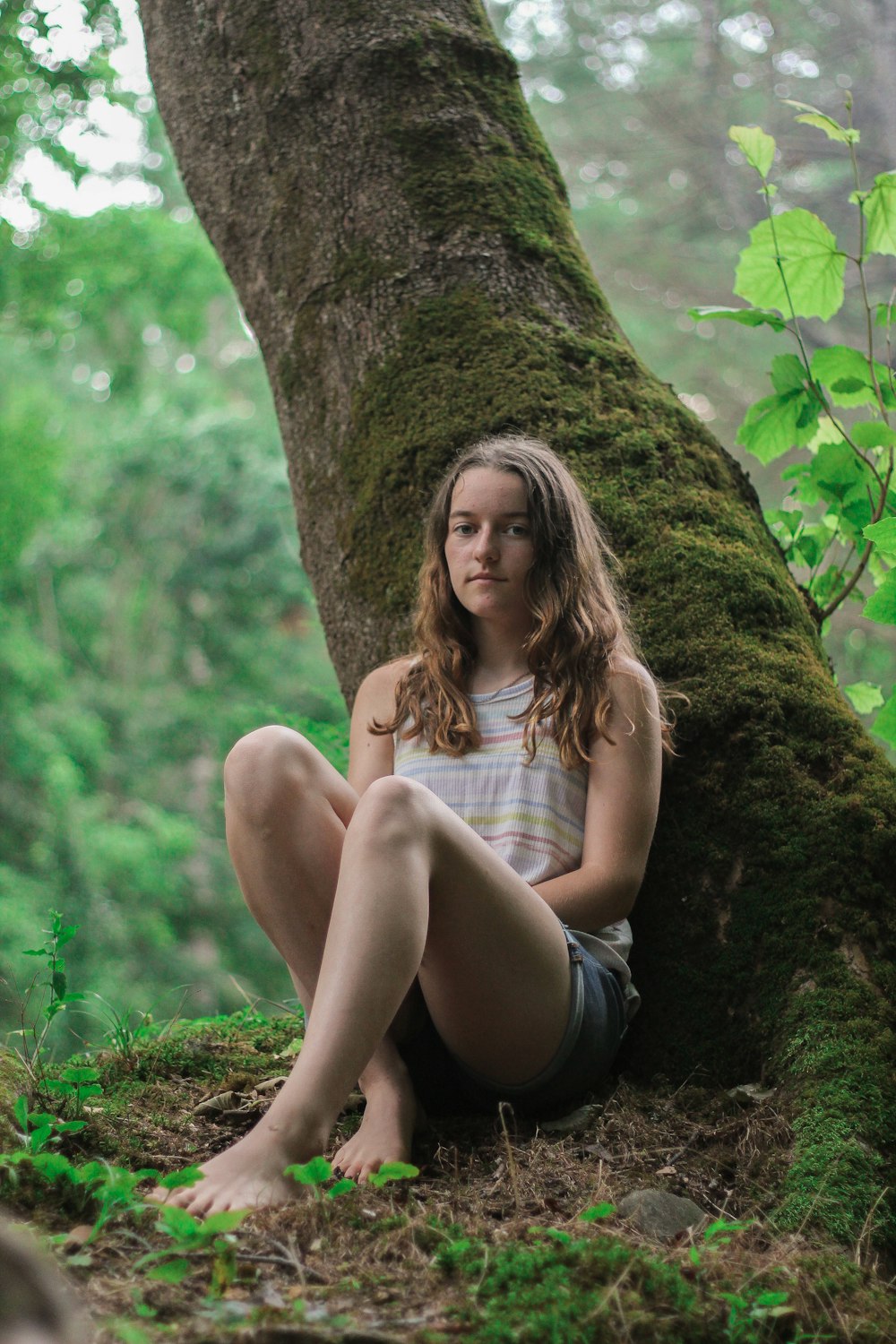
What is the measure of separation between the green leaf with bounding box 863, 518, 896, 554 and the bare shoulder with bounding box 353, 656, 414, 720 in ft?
3.48

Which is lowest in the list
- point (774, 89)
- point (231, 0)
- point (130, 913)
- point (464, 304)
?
point (130, 913)

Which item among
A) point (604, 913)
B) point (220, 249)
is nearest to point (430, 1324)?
point (604, 913)

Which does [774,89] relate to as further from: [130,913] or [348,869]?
[348,869]

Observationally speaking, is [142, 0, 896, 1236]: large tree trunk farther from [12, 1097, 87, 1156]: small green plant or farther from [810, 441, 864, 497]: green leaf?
[12, 1097, 87, 1156]: small green plant

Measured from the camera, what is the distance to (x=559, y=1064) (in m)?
2.07

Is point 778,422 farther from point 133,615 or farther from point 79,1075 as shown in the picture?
point 133,615

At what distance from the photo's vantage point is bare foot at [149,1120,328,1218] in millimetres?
1584

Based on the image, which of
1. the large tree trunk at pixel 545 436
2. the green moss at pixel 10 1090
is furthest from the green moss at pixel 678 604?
the green moss at pixel 10 1090

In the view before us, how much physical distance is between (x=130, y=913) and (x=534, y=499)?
10646 mm

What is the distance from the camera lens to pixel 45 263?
1073 centimetres

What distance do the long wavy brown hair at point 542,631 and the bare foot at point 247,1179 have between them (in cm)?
94

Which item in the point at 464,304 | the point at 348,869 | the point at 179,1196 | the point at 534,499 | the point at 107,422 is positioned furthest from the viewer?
the point at 107,422

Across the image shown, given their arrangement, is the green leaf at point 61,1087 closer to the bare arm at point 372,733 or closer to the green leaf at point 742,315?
the bare arm at point 372,733

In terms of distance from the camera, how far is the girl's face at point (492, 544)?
2441 mm
